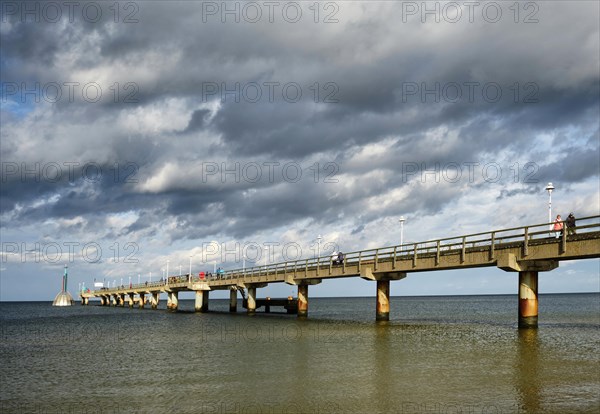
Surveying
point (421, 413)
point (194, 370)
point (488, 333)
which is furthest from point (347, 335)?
point (421, 413)

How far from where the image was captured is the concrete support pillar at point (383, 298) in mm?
48438

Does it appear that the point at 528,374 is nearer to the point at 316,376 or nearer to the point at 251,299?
the point at 316,376

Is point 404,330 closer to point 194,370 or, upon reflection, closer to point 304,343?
point 304,343

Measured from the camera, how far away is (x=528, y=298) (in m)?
34.3

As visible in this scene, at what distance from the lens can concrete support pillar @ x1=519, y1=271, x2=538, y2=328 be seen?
111 feet

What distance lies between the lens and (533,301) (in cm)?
→ 3450

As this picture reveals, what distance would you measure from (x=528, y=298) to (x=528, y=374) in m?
16.1

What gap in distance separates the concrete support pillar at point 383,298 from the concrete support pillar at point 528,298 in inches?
576

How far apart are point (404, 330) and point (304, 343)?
10039mm

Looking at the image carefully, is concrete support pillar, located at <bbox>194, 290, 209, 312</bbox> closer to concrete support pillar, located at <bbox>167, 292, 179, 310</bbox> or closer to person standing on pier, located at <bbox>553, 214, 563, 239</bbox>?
concrete support pillar, located at <bbox>167, 292, 179, 310</bbox>

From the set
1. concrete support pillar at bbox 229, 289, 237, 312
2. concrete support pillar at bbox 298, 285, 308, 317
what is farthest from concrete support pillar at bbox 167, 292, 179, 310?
concrete support pillar at bbox 298, 285, 308, 317

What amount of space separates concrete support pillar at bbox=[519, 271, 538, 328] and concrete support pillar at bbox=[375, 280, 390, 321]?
1462cm

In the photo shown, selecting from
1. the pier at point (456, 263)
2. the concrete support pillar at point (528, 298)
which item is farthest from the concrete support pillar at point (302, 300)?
the concrete support pillar at point (528, 298)

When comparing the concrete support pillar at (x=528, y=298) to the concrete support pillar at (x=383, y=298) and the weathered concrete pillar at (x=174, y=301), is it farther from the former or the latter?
the weathered concrete pillar at (x=174, y=301)
